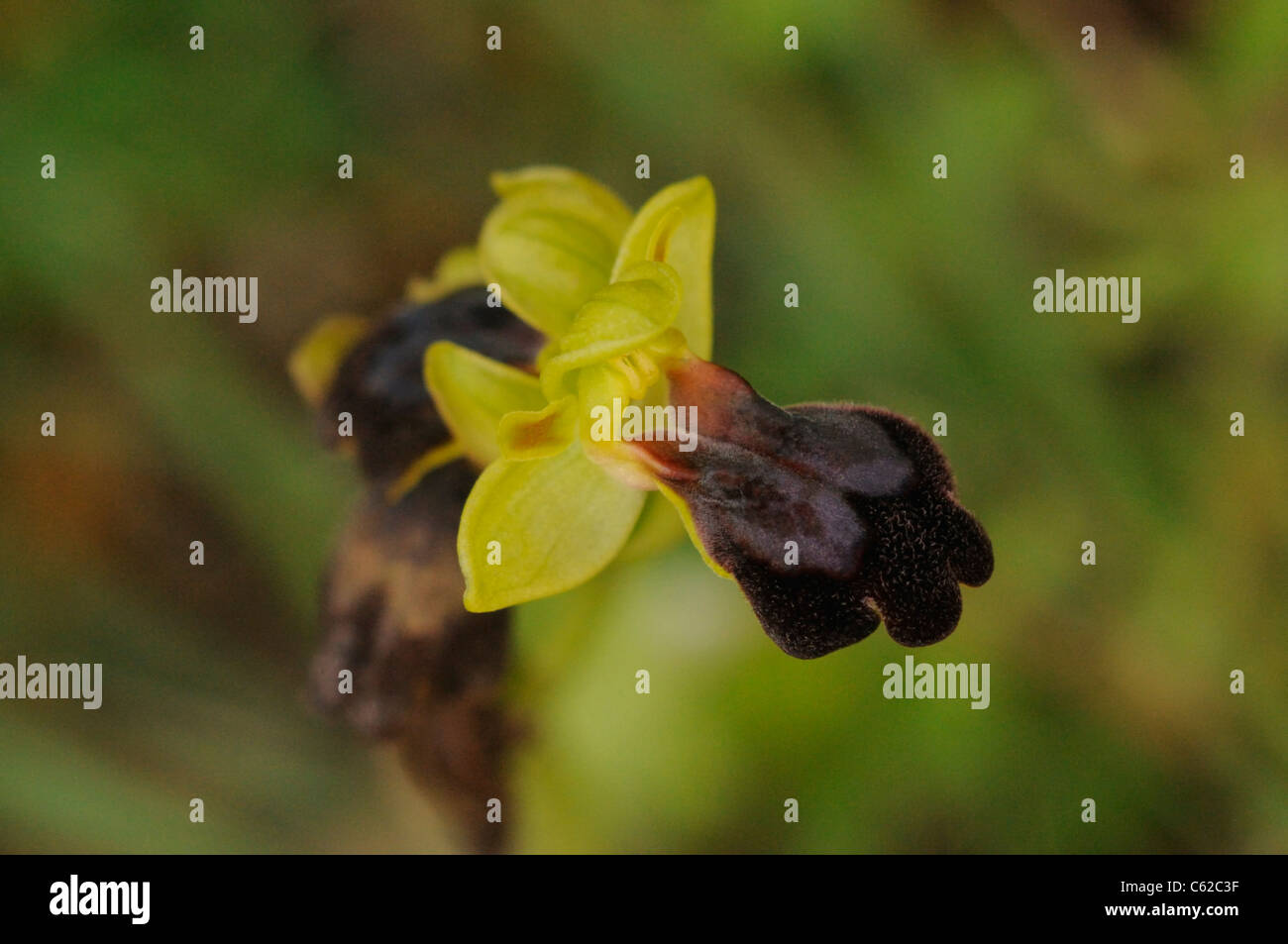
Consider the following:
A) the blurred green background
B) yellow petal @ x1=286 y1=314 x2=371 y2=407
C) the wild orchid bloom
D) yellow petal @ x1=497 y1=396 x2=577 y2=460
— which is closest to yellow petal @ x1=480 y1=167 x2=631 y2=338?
the wild orchid bloom

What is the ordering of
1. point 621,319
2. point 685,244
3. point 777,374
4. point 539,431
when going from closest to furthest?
1. point 621,319
2. point 539,431
3. point 685,244
4. point 777,374

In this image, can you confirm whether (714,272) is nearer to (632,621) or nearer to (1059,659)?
(632,621)

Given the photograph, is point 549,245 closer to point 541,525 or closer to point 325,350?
point 541,525

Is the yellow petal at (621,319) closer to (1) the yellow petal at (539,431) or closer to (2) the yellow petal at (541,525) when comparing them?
(1) the yellow petal at (539,431)

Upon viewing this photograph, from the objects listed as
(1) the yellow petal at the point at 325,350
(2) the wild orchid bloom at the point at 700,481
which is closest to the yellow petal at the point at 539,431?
(2) the wild orchid bloom at the point at 700,481

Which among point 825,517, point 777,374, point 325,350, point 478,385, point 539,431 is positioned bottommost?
point 825,517

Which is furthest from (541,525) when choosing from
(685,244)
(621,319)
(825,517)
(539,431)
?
(685,244)
